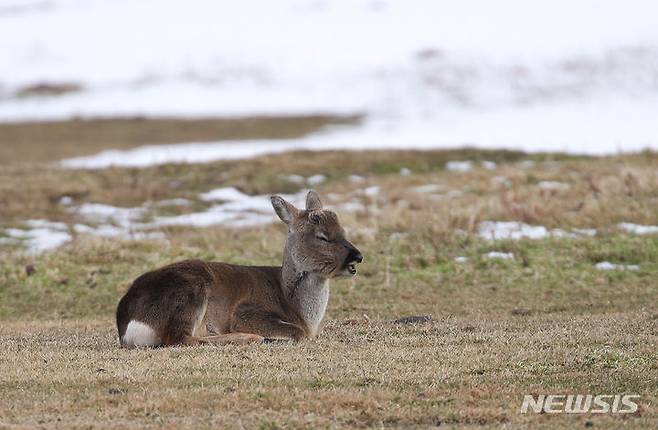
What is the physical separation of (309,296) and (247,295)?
744 millimetres

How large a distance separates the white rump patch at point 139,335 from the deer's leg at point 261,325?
1.03 m

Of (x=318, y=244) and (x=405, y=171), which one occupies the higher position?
(x=318, y=244)

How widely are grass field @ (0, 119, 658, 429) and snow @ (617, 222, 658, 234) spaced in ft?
0.75

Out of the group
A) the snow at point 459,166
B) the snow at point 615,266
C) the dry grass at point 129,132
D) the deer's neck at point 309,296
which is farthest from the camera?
the dry grass at point 129,132

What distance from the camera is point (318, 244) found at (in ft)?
47.3

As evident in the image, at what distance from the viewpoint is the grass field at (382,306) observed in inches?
406

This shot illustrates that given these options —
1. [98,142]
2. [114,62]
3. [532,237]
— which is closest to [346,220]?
[532,237]

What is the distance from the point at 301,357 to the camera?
12555mm

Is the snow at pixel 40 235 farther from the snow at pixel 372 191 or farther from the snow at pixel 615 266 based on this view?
the snow at pixel 615 266

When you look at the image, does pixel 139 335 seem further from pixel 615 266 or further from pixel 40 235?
pixel 40 235

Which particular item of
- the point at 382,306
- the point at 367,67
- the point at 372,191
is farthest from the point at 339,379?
the point at 367,67

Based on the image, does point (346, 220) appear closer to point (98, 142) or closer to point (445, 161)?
point (445, 161)

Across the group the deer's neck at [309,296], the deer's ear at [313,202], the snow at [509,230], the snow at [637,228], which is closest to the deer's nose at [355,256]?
the deer's neck at [309,296]

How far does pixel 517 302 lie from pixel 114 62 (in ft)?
A: 287
